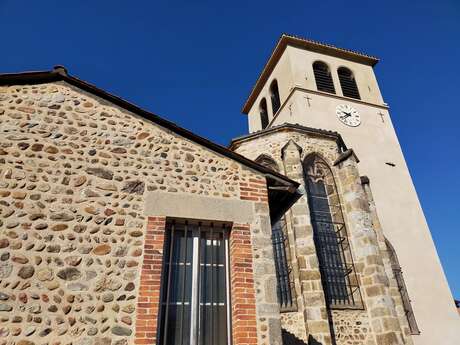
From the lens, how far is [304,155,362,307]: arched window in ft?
30.1

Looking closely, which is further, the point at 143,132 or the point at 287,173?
the point at 287,173

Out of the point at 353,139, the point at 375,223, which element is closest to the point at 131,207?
the point at 375,223

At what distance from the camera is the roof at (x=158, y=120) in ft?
17.0

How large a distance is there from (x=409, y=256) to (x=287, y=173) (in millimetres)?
6634

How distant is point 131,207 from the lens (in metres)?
4.70

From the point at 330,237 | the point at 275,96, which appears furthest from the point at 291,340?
the point at 275,96

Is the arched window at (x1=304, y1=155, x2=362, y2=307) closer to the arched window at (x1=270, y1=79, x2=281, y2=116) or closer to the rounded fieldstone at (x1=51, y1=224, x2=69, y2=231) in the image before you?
the rounded fieldstone at (x1=51, y1=224, x2=69, y2=231)

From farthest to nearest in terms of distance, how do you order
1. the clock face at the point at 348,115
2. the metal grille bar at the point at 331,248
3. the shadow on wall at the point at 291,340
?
1. the clock face at the point at 348,115
2. the metal grille bar at the point at 331,248
3. the shadow on wall at the point at 291,340

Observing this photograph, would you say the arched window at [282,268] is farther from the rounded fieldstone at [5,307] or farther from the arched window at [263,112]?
the arched window at [263,112]

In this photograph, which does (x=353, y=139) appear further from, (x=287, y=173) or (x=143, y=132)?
(x=143, y=132)

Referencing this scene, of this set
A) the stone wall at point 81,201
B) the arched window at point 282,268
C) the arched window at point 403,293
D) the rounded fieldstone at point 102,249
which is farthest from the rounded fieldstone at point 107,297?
the arched window at point 403,293

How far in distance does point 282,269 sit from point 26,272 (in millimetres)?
6899

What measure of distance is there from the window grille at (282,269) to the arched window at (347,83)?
11.1m

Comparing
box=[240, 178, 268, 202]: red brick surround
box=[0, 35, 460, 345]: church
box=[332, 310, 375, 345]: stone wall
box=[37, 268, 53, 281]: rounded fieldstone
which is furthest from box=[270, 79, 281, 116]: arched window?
box=[37, 268, 53, 281]: rounded fieldstone
